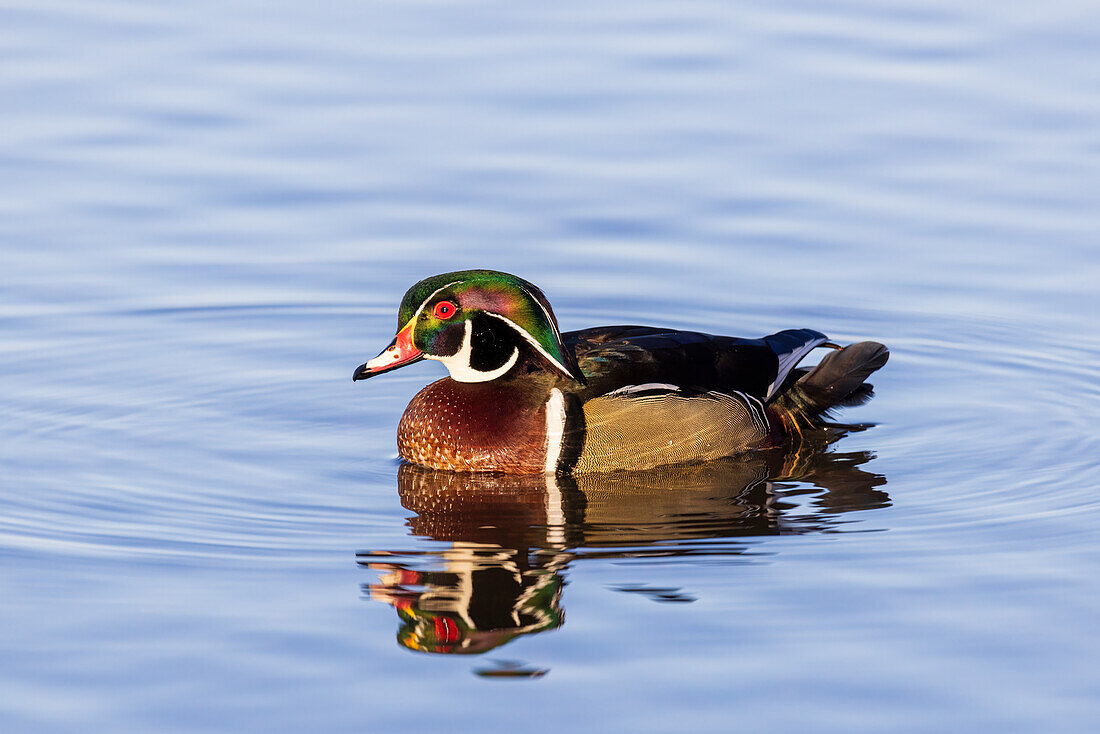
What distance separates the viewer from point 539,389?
10000 mm

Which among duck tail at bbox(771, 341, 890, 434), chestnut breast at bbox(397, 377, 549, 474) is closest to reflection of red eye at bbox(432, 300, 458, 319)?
chestnut breast at bbox(397, 377, 549, 474)

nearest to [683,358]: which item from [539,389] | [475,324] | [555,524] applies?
[539,389]

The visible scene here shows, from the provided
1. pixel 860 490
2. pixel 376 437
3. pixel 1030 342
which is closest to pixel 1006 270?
pixel 1030 342

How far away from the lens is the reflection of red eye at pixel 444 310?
32.4ft

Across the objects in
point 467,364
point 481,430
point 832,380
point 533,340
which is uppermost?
point 533,340

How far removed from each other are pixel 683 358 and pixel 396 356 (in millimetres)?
1552

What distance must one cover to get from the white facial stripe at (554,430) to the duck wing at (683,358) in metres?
0.14

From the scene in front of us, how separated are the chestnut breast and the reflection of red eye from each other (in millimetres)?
450

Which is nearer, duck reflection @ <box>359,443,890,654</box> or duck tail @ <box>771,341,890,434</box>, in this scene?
duck reflection @ <box>359,443,890,654</box>

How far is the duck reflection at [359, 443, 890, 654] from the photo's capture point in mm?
7867

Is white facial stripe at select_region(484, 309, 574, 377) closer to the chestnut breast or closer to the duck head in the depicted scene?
the duck head

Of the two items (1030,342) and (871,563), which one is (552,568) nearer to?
(871,563)

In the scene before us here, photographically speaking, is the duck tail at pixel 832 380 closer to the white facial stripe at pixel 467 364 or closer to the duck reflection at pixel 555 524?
the duck reflection at pixel 555 524

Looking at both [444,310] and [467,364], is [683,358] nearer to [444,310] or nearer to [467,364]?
[467,364]
